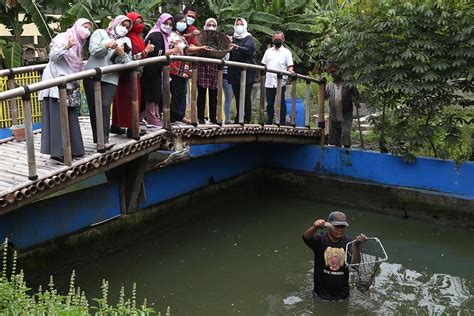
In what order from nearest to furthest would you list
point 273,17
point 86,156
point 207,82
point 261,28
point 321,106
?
point 86,156, point 207,82, point 321,106, point 261,28, point 273,17

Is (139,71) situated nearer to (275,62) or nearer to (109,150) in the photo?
(109,150)

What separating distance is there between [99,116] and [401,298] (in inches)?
163

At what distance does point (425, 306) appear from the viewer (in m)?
7.01

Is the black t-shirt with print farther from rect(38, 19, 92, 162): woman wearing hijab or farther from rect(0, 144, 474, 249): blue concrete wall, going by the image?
rect(0, 144, 474, 249): blue concrete wall

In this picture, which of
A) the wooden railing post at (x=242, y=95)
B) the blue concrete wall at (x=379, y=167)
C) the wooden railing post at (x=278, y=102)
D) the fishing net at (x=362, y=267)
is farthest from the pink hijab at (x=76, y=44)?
the blue concrete wall at (x=379, y=167)

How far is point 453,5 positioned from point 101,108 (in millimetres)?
5550

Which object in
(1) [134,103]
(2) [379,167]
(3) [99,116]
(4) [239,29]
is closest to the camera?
(3) [99,116]

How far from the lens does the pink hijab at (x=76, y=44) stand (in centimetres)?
601

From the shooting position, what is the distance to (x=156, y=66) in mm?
7500

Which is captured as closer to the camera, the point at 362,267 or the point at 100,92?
the point at 100,92

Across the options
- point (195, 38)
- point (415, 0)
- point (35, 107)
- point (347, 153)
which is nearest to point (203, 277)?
point (195, 38)

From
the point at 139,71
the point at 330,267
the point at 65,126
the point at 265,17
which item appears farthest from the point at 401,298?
the point at 265,17

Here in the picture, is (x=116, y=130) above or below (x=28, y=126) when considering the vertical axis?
below

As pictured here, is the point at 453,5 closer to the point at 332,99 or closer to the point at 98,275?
the point at 332,99
